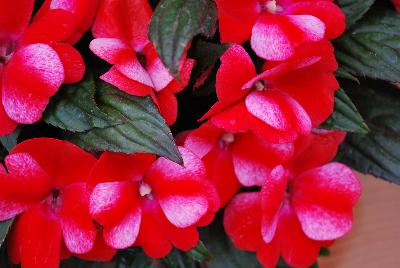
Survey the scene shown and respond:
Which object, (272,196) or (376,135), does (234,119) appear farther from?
(376,135)

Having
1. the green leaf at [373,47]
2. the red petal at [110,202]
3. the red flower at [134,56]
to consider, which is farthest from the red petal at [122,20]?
the green leaf at [373,47]

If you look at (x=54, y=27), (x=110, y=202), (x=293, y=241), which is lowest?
(x=293, y=241)

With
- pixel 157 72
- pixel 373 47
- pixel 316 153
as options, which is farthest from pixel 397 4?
pixel 157 72

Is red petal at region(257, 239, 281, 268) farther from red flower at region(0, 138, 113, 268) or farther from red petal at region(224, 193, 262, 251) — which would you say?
red flower at region(0, 138, 113, 268)

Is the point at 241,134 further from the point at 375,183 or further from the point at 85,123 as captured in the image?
the point at 375,183

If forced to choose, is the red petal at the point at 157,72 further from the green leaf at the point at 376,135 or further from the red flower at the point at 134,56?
the green leaf at the point at 376,135
